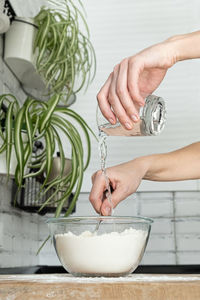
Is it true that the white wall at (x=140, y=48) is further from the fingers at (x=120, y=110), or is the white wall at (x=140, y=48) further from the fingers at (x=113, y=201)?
the fingers at (x=120, y=110)

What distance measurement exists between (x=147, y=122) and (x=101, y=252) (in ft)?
0.85

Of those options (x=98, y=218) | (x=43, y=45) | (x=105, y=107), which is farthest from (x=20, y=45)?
(x=98, y=218)

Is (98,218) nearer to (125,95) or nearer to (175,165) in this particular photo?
(125,95)

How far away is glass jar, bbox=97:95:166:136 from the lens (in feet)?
2.94

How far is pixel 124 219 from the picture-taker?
86cm

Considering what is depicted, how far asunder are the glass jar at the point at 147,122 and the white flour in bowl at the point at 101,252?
193 millimetres

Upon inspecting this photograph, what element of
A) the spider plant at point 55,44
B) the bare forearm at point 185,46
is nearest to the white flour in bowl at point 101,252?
the bare forearm at point 185,46

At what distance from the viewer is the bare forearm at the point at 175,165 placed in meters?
1.56

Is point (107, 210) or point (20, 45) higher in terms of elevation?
point (20, 45)

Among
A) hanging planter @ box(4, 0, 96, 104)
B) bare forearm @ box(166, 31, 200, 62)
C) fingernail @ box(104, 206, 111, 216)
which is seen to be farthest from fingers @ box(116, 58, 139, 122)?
hanging planter @ box(4, 0, 96, 104)

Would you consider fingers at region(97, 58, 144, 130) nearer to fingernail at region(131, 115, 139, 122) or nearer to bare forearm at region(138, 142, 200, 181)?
fingernail at region(131, 115, 139, 122)

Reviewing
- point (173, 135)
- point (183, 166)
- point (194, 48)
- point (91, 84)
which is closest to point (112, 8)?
point (91, 84)

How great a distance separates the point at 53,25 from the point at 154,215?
4.24ft

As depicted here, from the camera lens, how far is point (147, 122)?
0.90 meters
